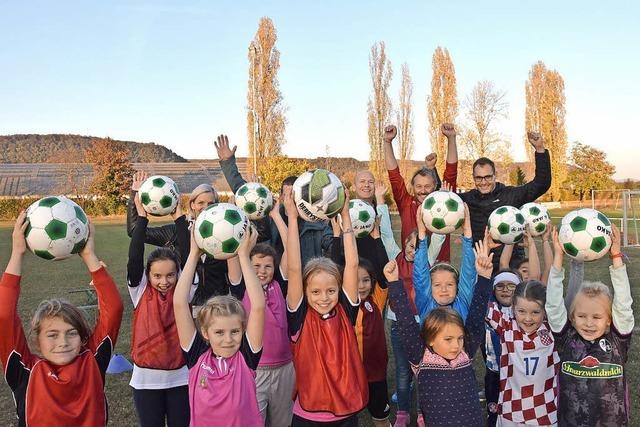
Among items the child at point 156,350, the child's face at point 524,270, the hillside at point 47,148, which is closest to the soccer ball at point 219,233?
the child at point 156,350

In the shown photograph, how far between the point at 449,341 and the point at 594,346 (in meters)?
0.96

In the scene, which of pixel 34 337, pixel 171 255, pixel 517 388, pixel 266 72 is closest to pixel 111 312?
pixel 34 337

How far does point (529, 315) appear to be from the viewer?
3535mm

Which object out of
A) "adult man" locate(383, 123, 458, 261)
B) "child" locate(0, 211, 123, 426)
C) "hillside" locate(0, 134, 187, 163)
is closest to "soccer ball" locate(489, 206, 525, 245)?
"adult man" locate(383, 123, 458, 261)

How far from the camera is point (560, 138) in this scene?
48.1 m

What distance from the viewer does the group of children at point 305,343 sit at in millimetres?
2889

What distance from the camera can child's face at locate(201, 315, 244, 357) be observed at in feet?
9.64

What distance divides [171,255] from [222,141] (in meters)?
2.35

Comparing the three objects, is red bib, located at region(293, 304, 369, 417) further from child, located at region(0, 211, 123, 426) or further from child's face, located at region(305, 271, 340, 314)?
child, located at region(0, 211, 123, 426)

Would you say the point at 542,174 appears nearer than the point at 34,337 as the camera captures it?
No

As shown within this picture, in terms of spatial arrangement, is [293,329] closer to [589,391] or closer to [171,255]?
[171,255]

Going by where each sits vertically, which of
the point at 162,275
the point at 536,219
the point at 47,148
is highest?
the point at 47,148

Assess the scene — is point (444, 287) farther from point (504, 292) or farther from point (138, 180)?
point (138, 180)

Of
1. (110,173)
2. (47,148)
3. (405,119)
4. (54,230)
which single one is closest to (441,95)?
(405,119)
